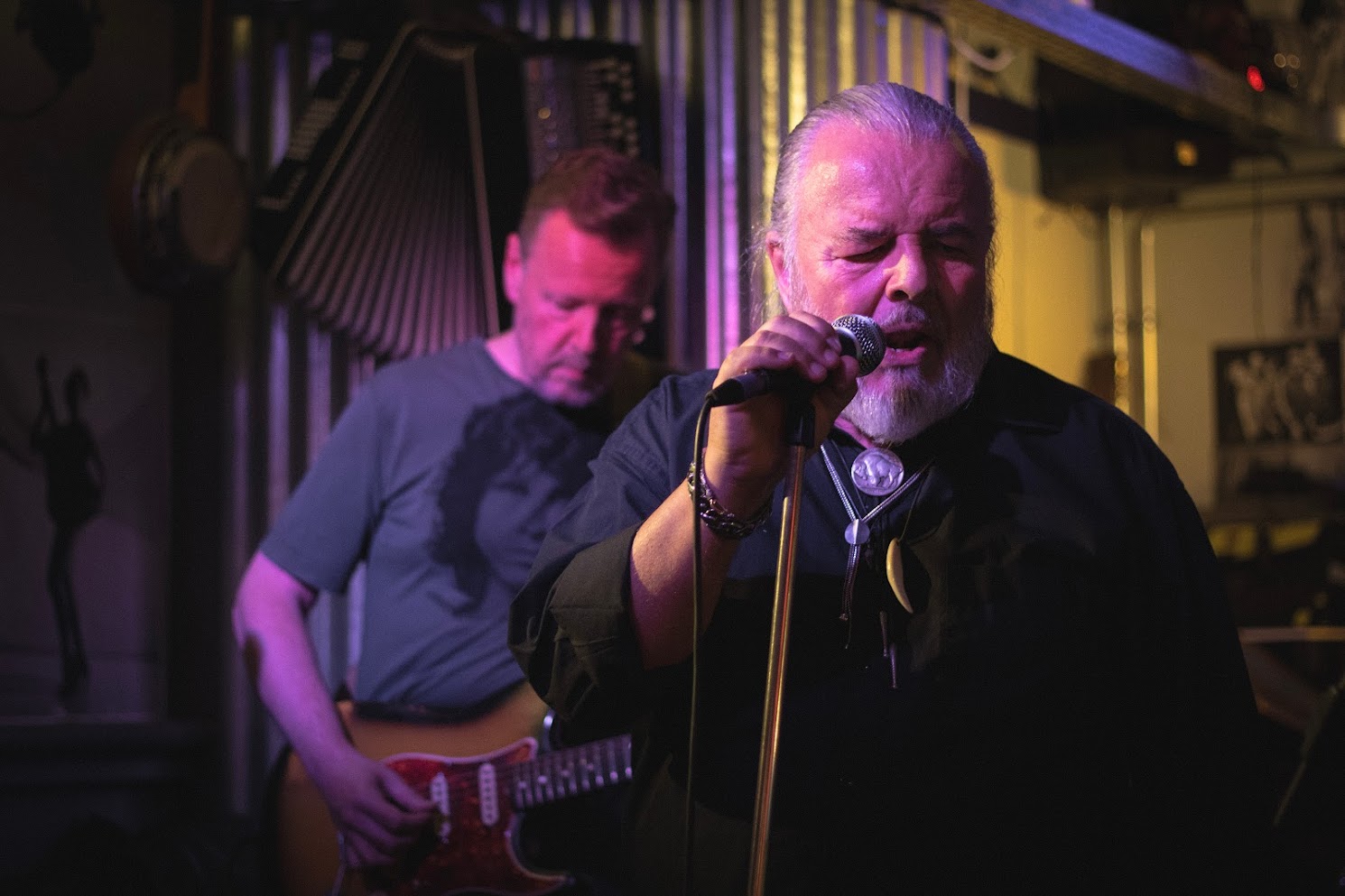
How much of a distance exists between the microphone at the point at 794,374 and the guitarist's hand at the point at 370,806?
164 cm

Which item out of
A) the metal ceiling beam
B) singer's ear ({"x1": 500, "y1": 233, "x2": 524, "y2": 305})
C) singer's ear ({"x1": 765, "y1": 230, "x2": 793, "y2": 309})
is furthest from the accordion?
singer's ear ({"x1": 765, "y1": 230, "x2": 793, "y2": 309})

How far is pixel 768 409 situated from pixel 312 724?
176 cm

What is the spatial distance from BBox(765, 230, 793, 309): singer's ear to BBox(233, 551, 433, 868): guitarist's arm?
141 cm

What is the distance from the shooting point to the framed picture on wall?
20.5ft

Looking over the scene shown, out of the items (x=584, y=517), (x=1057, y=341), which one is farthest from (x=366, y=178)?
(x=1057, y=341)

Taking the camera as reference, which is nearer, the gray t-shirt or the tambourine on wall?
the gray t-shirt

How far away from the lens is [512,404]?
3.02 metres

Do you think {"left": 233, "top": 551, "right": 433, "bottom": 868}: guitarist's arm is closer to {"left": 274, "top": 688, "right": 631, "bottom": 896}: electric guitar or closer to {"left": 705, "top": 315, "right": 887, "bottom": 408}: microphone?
{"left": 274, "top": 688, "right": 631, "bottom": 896}: electric guitar

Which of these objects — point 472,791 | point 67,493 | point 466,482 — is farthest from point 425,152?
point 472,791

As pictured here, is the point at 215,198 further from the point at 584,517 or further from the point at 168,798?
the point at 584,517

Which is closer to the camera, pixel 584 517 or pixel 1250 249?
pixel 584 517

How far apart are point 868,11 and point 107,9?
6.54 ft

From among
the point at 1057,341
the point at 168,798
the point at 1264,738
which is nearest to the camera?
the point at 1264,738

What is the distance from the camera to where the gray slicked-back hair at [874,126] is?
173 cm
